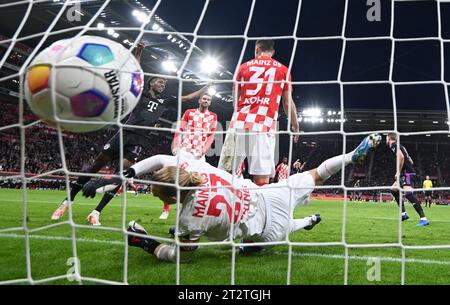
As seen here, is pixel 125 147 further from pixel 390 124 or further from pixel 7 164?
pixel 390 124

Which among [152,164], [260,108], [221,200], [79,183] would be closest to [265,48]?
[260,108]

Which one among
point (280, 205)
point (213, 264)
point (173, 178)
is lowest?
point (213, 264)

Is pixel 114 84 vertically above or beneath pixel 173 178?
above

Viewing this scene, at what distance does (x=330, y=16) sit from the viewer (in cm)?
2553

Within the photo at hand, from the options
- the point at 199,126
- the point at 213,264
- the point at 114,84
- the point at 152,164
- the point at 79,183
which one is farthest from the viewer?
the point at 199,126

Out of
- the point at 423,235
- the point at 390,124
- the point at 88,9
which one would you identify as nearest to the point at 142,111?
the point at 423,235

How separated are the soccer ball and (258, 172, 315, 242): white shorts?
1.18 metres

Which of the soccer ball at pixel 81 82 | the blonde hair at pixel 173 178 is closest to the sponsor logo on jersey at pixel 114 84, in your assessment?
the soccer ball at pixel 81 82

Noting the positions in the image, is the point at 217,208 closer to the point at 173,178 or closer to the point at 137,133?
the point at 173,178

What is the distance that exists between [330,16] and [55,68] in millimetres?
25822

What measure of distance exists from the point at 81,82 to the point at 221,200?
1.08 m

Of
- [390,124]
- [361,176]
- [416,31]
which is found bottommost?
[361,176]

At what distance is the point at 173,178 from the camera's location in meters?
2.42
